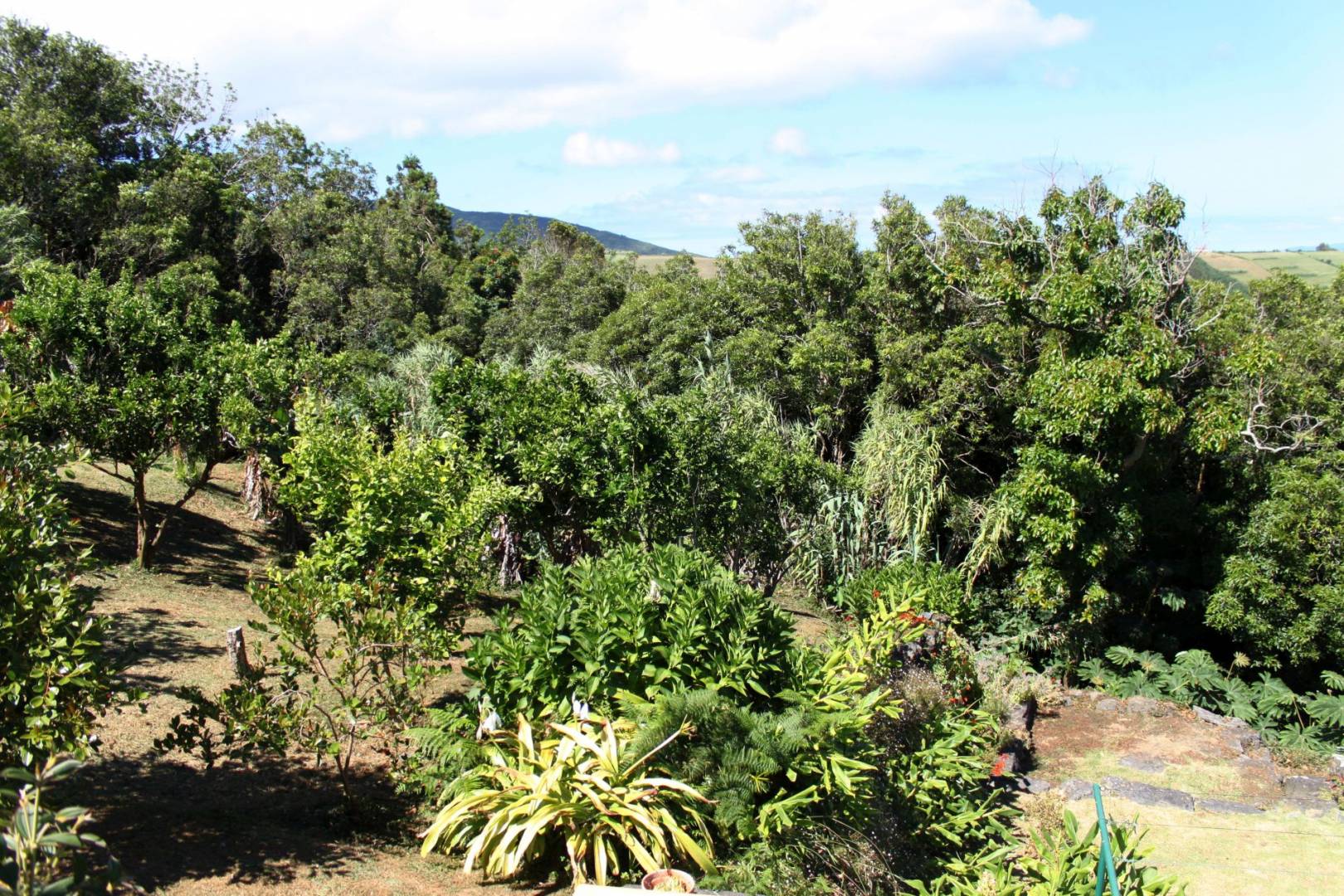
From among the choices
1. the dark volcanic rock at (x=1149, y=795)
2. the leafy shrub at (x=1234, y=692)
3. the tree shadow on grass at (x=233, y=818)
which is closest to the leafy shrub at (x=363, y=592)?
the tree shadow on grass at (x=233, y=818)

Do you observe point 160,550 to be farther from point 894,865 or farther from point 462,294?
point 462,294

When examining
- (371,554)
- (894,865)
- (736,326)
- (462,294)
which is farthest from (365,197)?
(894,865)

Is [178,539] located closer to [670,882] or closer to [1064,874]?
[670,882]

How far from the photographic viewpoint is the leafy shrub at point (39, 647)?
12.7 feet

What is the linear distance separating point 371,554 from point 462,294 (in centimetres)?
1984

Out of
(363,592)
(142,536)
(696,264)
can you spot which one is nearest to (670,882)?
(363,592)

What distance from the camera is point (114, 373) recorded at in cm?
992

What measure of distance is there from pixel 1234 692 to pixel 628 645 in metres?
8.61

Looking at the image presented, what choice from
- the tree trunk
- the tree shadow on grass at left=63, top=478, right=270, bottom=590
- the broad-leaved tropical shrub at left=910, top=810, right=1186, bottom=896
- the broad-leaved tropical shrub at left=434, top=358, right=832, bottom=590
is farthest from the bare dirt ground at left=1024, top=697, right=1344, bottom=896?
the tree trunk

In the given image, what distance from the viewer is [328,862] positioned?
496 cm

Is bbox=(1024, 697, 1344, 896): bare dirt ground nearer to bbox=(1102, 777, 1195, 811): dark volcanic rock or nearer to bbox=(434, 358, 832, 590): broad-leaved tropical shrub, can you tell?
bbox=(1102, 777, 1195, 811): dark volcanic rock

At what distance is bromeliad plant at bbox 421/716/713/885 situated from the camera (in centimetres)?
476

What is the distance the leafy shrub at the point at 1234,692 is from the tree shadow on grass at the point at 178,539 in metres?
10.3

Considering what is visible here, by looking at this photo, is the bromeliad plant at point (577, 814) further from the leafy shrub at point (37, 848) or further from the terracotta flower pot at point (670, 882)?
the leafy shrub at point (37, 848)
